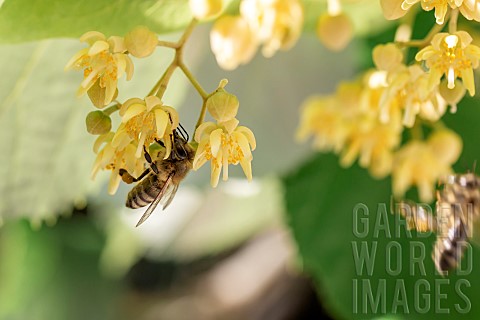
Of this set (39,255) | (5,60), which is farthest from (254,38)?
(39,255)

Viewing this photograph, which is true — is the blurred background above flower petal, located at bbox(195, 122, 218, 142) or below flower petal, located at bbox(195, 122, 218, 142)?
below

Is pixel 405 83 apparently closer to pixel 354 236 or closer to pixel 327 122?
pixel 327 122

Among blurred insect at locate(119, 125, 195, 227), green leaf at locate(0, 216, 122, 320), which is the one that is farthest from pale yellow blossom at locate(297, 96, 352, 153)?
green leaf at locate(0, 216, 122, 320)

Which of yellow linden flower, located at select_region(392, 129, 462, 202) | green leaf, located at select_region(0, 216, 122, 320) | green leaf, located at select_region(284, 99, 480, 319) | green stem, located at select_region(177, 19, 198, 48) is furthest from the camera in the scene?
green leaf, located at select_region(0, 216, 122, 320)

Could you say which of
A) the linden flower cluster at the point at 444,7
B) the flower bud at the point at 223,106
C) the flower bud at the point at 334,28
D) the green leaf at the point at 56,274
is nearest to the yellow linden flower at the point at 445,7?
the linden flower cluster at the point at 444,7

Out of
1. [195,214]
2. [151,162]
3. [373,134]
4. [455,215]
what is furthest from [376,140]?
[195,214]

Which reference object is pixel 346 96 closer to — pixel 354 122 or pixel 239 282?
pixel 354 122

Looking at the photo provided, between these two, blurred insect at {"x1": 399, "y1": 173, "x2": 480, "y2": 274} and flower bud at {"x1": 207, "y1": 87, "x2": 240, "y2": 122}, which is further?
blurred insect at {"x1": 399, "y1": 173, "x2": 480, "y2": 274}

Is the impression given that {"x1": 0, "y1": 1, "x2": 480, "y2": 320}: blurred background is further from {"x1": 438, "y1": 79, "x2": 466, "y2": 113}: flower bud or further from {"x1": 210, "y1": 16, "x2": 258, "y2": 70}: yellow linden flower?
{"x1": 438, "y1": 79, "x2": 466, "y2": 113}: flower bud
